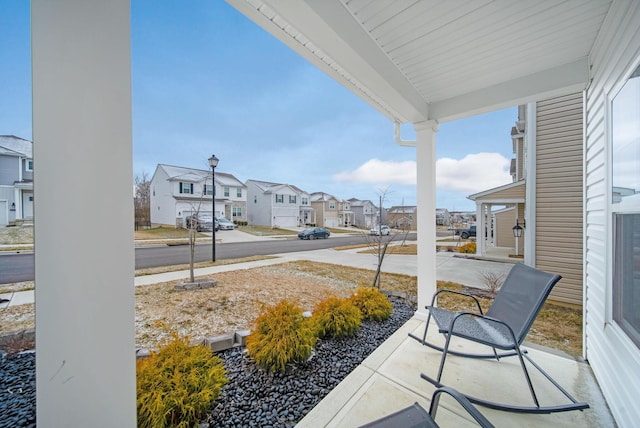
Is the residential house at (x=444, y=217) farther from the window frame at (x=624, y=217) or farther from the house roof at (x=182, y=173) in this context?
the window frame at (x=624, y=217)

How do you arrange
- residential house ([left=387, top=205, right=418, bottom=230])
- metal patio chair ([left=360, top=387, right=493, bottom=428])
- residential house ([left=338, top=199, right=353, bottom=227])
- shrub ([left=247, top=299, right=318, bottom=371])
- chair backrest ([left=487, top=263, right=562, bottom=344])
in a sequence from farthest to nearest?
residential house ([left=338, top=199, right=353, bottom=227]), residential house ([left=387, top=205, right=418, bottom=230]), shrub ([left=247, top=299, right=318, bottom=371]), chair backrest ([left=487, top=263, right=562, bottom=344]), metal patio chair ([left=360, top=387, right=493, bottom=428])

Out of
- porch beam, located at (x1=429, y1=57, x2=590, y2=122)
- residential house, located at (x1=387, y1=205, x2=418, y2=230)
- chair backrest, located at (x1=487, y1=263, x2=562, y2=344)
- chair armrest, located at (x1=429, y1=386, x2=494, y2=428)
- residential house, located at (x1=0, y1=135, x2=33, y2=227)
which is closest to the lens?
chair armrest, located at (x1=429, y1=386, x2=494, y2=428)

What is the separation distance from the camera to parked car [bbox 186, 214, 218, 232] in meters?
4.07

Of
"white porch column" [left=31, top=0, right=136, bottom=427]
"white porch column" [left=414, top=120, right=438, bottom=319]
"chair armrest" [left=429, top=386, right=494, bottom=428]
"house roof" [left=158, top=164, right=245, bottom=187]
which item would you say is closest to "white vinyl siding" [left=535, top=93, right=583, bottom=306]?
"white porch column" [left=414, top=120, right=438, bottom=319]

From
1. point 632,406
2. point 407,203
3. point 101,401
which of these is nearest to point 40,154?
point 101,401

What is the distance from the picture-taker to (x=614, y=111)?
1.52 m

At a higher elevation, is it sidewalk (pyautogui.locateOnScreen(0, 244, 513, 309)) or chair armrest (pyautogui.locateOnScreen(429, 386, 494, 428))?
chair armrest (pyautogui.locateOnScreen(429, 386, 494, 428))

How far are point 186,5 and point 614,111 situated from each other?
380 centimetres

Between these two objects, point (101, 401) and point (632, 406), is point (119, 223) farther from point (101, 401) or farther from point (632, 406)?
point (632, 406)

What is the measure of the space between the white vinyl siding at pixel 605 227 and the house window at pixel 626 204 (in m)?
0.05

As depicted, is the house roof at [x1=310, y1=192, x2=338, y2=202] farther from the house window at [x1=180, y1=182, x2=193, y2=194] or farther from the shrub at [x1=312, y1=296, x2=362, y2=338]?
the shrub at [x1=312, y1=296, x2=362, y2=338]

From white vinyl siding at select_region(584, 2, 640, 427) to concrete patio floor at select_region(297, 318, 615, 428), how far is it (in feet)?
0.45

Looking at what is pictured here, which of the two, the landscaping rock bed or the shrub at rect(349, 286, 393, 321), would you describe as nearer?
the landscaping rock bed

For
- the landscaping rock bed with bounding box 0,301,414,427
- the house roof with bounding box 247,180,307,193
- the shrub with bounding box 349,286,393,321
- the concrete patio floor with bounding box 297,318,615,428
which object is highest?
the house roof with bounding box 247,180,307,193
